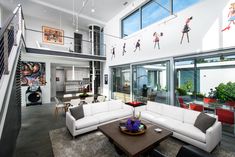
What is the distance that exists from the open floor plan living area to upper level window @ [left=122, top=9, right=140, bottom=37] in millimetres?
52

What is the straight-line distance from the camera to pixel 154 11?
520cm

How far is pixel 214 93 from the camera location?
3631mm

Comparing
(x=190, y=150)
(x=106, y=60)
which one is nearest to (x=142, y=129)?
(x=190, y=150)

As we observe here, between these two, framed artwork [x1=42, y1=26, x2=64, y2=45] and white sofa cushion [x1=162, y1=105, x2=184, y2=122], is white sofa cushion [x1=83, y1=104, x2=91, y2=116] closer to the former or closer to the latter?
white sofa cushion [x1=162, y1=105, x2=184, y2=122]

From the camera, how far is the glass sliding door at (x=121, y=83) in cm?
678

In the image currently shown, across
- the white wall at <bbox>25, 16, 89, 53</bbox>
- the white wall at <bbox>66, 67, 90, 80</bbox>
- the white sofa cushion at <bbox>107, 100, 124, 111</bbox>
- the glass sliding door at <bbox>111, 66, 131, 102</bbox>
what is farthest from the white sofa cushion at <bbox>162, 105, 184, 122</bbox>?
the white wall at <bbox>66, 67, 90, 80</bbox>

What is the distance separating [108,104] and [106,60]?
454cm

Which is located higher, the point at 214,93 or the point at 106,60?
the point at 106,60

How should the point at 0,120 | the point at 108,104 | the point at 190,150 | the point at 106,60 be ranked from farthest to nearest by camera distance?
the point at 106,60, the point at 108,104, the point at 190,150, the point at 0,120

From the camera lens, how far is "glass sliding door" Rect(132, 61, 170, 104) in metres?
4.73

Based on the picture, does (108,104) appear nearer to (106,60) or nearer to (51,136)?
(51,136)

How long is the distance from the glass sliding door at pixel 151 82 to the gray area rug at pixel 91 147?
2.15 meters

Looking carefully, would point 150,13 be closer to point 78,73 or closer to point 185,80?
point 185,80

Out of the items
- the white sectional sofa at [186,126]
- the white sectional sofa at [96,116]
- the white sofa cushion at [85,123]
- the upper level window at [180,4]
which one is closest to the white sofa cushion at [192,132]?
the white sectional sofa at [186,126]
